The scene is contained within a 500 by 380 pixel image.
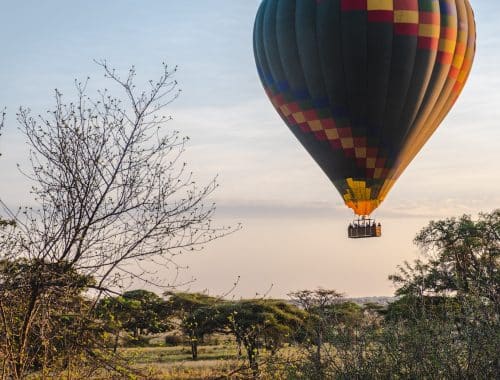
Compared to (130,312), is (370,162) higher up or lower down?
higher up

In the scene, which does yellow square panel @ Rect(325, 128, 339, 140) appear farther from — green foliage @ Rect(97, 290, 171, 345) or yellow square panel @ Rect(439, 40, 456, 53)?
green foliage @ Rect(97, 290, 171, 345)

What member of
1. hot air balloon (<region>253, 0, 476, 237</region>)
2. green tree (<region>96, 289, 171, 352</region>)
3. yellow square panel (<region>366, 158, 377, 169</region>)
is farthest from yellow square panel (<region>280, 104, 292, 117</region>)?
green tree (<region>96, 289, 171, 352</region>)

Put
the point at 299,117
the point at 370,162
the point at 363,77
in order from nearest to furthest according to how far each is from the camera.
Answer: the point at 363,77, the point at 370,162, the point at 299,117

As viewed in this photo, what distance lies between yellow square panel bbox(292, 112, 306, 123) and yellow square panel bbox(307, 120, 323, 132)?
0.24m

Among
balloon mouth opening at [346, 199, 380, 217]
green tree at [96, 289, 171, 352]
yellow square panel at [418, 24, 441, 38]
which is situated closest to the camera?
green tree at [96, 289, 171, 352]

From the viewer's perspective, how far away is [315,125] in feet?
74.2

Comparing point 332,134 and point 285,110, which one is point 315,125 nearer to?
point 332,134

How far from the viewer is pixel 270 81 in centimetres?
2327

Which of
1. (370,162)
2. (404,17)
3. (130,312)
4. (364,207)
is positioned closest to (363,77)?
(404,17)

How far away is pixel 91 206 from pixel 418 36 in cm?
1644

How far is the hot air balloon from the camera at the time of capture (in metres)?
21.2

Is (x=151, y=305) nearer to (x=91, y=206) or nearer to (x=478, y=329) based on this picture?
(x=91, y=206)

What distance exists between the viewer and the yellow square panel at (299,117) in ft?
74.6

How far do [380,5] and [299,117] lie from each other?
4222mm
